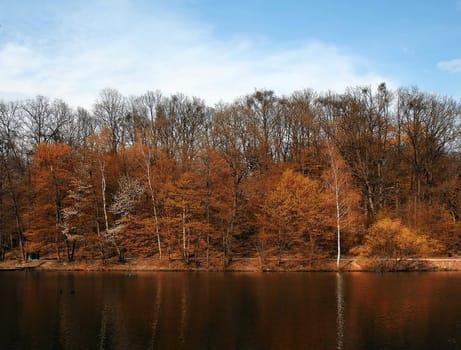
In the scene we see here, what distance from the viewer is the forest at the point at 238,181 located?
4781cm

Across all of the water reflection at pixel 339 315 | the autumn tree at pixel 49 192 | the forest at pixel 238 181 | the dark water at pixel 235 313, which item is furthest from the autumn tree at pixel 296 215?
the autumn tree at pixel 49 192

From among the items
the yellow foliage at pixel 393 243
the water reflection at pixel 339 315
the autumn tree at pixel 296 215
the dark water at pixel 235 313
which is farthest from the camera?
the autumn tree at pixel 296 215

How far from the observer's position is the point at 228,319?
23422 millimetres

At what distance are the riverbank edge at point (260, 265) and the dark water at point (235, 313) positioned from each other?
4.69 m

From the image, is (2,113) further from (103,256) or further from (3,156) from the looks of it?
(103,256)

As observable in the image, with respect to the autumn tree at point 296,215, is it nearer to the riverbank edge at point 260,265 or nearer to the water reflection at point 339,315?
the riverbank edge at point 260,265

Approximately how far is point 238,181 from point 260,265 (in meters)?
9.53

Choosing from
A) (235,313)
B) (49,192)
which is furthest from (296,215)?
(49,192)

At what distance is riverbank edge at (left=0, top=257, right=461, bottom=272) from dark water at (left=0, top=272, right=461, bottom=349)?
469cm

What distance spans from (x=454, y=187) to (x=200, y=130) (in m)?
30.1

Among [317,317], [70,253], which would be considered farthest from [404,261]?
[70,253]

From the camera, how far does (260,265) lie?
4603cm

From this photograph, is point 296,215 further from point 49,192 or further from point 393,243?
point 49,192

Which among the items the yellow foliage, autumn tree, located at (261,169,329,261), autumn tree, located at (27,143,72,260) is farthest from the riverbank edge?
autumn tree, located at (27,143,72,260)
